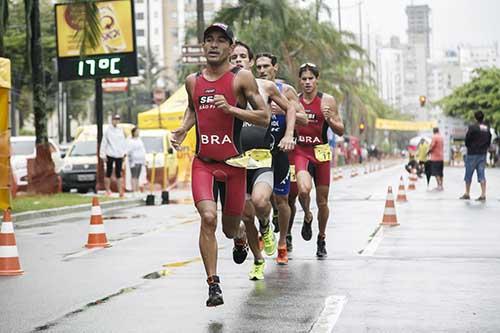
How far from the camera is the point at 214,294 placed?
7758 mm

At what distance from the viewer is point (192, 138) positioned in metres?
37.1

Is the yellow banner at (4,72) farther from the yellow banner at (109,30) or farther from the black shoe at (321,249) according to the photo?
the black shoe at (321,249)

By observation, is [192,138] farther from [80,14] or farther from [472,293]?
[472,293]

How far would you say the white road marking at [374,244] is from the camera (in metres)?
11.9

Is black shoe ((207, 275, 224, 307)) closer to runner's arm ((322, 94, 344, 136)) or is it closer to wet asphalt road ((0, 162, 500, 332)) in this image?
wet asphalt road ((0, 162, 500, 332))

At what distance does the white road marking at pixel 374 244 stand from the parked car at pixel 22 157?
14513 millimetres

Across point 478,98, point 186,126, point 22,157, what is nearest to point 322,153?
point 186,126

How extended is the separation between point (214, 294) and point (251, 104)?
1.56 metres

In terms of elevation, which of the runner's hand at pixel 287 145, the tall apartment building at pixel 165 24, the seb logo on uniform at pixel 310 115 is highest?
the tall apartment building at pixel 165 24

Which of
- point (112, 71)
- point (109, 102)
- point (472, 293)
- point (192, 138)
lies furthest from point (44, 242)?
point (109, 102)

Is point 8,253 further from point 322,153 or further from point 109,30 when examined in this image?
point 109,30

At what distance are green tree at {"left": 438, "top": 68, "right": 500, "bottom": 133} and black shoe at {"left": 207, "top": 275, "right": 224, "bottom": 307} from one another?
66.4 m

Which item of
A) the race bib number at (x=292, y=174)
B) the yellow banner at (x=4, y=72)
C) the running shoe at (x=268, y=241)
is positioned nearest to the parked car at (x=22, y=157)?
the yellow banner at (x=4, y=72)

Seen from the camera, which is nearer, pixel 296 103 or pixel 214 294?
pixel 214 294
